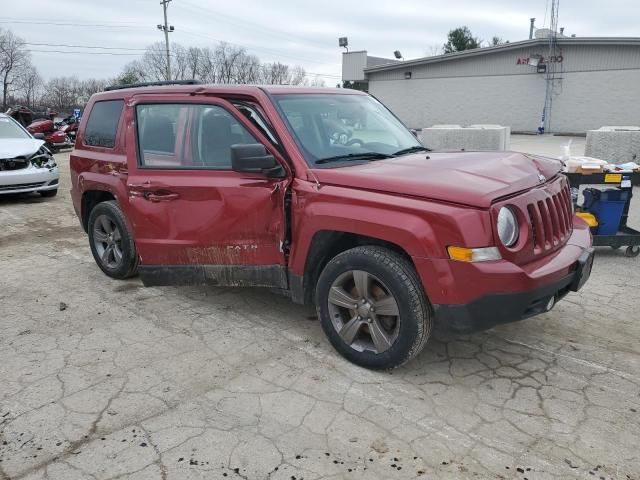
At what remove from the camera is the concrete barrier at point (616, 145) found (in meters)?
11.3

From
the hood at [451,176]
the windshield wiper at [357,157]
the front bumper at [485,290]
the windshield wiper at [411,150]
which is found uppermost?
the windshield wiper at [411,150]

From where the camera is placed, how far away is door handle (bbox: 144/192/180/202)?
4176 mm

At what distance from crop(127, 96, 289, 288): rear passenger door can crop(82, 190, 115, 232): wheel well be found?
0.94m

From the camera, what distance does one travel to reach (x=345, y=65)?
3800 centimetres

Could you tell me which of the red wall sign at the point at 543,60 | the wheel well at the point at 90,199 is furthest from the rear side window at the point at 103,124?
the red wall sign at the point at 543,60

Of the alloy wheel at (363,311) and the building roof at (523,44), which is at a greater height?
the building roof at (523,44)

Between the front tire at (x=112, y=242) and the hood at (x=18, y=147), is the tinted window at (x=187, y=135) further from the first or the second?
the hood at (x=18, y=147)

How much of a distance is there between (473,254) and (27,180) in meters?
9.30

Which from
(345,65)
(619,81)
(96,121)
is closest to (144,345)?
(96,121)

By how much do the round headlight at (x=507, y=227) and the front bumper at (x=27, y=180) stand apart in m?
9.25

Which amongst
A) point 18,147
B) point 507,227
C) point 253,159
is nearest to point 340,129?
point 253,159

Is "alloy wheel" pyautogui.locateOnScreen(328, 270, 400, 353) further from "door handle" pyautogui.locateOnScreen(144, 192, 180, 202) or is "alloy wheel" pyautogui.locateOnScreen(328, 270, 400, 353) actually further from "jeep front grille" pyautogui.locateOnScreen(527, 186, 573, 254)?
"door handle" pyautogui.locateOnScreen(144, 192, 180, 202)

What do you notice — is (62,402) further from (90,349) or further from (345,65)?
(345,65)

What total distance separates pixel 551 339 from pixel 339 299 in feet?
5.65
